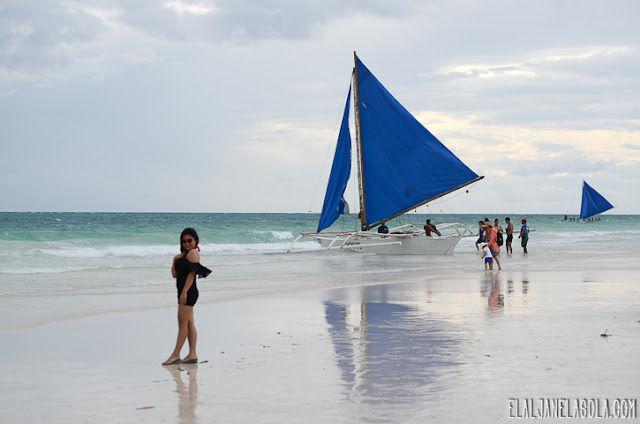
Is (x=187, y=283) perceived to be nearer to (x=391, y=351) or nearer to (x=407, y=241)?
(x=391, y=351)

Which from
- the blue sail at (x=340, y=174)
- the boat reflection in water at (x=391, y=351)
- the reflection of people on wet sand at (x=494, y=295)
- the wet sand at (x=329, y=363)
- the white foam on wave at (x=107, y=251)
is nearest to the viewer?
the wet sand at (x=329, y=363)

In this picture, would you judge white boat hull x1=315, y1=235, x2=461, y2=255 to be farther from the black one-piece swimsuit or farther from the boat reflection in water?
the black one-piece swimsuit

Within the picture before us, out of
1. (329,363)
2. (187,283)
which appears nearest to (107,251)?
(187,283)

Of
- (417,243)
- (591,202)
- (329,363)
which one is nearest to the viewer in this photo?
(329,363)

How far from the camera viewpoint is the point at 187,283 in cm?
771

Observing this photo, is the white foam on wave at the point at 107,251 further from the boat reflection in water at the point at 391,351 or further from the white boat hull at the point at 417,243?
the boat reflection in water at the point at 391,351

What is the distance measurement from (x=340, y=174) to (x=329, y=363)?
2356 cm

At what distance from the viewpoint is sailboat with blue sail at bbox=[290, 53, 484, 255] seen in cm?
3073

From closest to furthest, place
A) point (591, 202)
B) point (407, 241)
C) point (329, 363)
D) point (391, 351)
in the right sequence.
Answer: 1. point (329, 363)
2. point (391, 351)
3. point (407, 241)
4. point (591, 202)

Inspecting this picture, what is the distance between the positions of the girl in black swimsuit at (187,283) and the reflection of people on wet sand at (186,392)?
206mm

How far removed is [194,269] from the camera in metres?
7.58

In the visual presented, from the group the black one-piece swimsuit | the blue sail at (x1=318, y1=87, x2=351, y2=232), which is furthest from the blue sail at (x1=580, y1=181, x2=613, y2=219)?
the black one-piece swimsuit

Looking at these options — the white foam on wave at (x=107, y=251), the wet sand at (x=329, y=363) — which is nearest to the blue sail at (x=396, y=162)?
the white foam on wave at (x=107, y=251)

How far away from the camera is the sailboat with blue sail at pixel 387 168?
30.7 m
